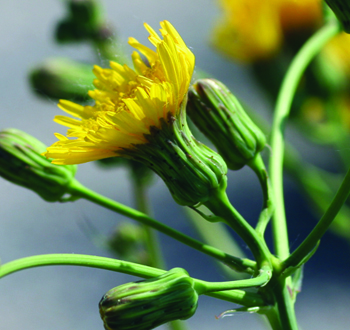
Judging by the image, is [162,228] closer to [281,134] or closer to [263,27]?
[281,134]

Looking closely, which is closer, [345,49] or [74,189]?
[74,189]

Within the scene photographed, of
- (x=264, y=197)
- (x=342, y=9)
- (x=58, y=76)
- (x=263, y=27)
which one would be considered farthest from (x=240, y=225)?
(x=263, y=27)

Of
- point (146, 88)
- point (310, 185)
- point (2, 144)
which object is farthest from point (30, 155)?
point (310, 185)

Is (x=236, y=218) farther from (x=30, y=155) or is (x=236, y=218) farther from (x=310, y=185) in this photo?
(x=310, y=185)

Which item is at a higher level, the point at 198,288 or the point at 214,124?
the point at 214,124

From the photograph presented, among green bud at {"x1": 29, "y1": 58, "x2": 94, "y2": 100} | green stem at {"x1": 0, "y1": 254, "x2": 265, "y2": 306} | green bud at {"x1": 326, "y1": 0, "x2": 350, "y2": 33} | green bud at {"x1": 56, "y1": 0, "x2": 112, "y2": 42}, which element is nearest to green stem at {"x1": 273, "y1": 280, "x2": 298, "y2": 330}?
green stem at {"x1": 0, "y1": 254, "x2": 265, "y2": 306}

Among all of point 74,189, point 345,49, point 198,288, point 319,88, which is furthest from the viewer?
point 345,49
